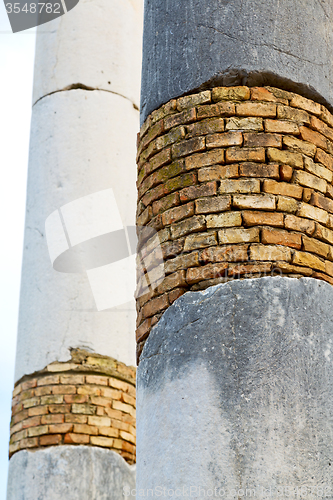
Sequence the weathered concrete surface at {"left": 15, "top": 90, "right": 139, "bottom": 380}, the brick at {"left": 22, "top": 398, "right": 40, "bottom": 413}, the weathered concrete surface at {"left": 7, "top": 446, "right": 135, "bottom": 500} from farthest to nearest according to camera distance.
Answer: the weathered concrete surface at {"left": 15, "top": 90, "right": 139, "bottom": 380} → the brick at {"left": 22, "top": 398, "right": 40, "bottom": 413} → the weathered concrete surface at {"left": 7, "top": 446, "right": 135, "bottom": 500}

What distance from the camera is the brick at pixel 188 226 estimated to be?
256cm

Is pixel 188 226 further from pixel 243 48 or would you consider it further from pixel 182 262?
pixel 243 48

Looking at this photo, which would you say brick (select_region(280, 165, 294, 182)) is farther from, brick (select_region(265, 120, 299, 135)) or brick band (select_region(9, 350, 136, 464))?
brick band (select_region(9, 350, 136, 464))

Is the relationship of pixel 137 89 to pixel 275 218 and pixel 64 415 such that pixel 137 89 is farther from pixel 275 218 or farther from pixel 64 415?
pixel 275 218

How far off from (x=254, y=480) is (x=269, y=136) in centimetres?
130

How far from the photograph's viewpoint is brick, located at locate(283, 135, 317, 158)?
8.66 ft

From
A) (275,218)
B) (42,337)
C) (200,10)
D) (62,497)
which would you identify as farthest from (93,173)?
(275,218)

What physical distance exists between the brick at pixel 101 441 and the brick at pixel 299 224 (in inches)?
127

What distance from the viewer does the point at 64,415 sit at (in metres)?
5.20

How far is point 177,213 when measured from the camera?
105 inches

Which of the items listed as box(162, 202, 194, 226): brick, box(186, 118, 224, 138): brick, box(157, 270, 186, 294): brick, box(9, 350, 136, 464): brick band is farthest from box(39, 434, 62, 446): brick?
box(186, 118, 224, 138): brick

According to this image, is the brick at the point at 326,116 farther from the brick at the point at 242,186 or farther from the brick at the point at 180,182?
the brick at the point at 180,182

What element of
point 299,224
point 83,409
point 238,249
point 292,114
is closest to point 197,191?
point 238,249

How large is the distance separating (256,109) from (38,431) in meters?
3.50
